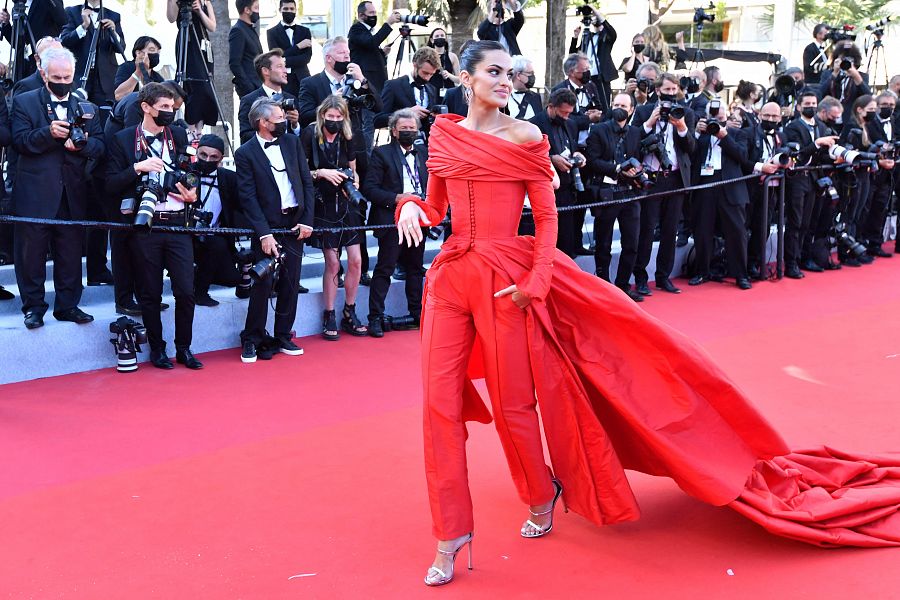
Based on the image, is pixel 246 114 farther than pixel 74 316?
Yes

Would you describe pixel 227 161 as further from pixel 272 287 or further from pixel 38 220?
pixel 38 220

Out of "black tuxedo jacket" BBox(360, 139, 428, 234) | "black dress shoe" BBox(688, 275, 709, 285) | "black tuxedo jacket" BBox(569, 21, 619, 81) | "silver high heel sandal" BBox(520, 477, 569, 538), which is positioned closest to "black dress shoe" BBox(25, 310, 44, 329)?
"black tuxedo jacket" BBox(360, 139, 428, 234)

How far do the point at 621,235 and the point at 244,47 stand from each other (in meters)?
3.62

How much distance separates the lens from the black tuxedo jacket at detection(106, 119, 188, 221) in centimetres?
657

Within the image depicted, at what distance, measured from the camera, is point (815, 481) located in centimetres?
415

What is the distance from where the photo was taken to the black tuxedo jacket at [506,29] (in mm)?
10109

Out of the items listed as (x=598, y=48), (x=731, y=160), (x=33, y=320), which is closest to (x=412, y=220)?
(x=33, y=320)

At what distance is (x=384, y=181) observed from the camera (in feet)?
25.5

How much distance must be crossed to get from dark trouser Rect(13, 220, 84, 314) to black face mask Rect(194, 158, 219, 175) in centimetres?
89

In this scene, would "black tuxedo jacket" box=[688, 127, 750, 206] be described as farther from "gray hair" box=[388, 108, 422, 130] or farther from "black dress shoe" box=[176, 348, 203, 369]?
"black dress shoe" box=[176, 348, 203, 369]

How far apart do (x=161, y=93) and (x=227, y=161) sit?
322cm

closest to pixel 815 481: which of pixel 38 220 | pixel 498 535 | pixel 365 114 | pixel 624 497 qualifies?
pixel 624 497

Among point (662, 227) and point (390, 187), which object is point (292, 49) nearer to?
point (390, 187)

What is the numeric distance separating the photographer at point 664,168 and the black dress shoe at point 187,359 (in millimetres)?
4270
